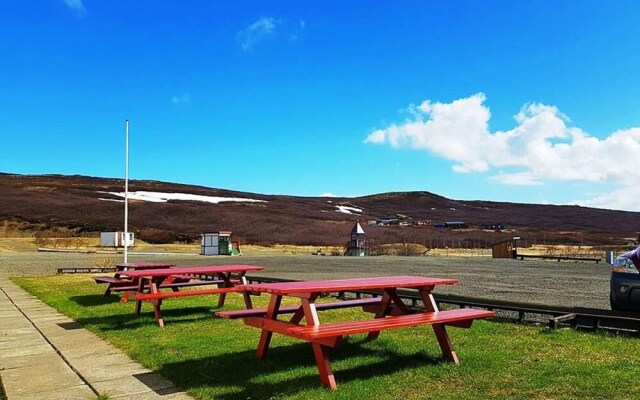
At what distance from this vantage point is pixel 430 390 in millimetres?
4445

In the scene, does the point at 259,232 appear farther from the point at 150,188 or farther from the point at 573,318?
the point at 573,318

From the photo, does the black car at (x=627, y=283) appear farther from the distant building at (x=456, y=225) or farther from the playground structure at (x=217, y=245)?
the distant building at (x=456, y=225)

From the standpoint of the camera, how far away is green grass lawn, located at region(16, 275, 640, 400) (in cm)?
442

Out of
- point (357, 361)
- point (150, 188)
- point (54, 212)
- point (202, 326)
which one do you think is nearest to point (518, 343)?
point (357, 361)

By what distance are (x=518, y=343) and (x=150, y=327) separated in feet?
15.7

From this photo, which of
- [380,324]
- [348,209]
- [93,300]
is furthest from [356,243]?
[348,209]

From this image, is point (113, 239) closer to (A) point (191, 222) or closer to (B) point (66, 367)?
(A) point (191, 222)

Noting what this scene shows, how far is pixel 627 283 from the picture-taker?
679cm

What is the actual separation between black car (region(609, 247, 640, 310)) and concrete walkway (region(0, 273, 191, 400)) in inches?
206

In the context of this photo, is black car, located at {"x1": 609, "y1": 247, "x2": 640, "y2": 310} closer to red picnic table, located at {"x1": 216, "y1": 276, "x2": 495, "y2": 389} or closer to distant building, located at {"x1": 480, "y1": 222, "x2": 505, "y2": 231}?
red picnic table, located at {"x1": 216, "y1": 276, "x2": 495, "y2": 389}

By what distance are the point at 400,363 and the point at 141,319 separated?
4.71m

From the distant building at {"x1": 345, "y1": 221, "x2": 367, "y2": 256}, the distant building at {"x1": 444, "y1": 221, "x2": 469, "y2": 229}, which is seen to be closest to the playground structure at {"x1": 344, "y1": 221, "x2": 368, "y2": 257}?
the distant building at {"x1": 345, "y1": 221, "x2": 367, "y2": 256}

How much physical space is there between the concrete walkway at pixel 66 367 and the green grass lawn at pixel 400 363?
21cm

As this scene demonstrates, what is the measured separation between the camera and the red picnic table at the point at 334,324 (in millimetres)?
4562
